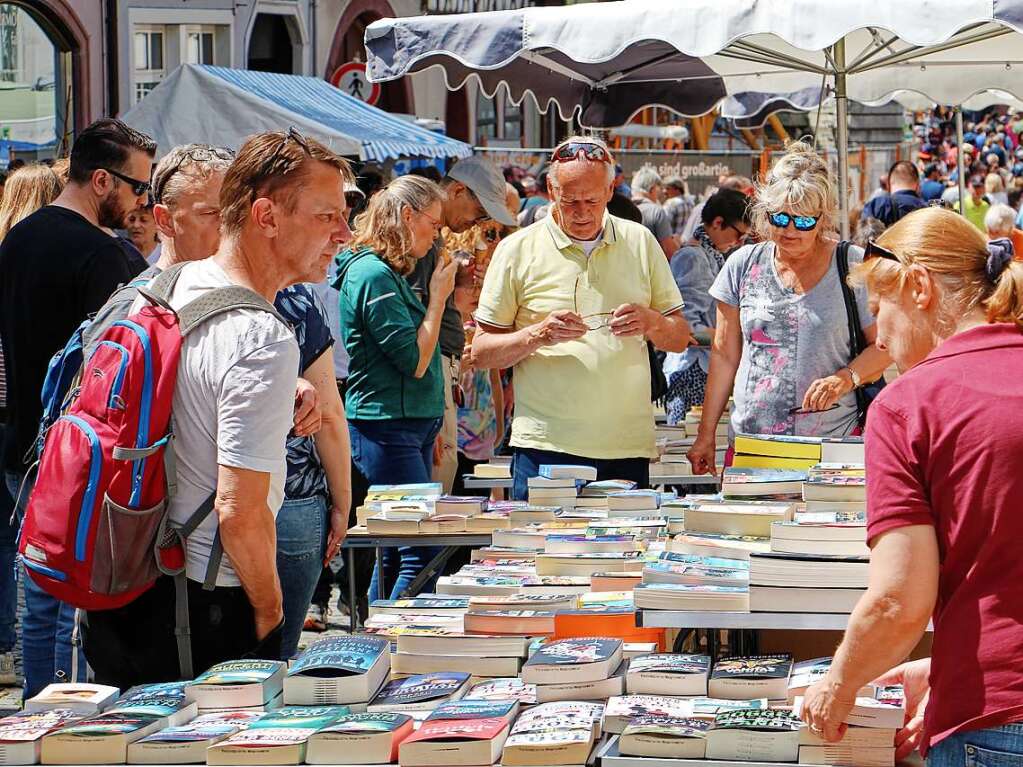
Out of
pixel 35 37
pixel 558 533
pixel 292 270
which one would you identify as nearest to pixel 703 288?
pixel 558 533

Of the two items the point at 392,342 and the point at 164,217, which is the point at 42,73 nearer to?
the point at 392,342

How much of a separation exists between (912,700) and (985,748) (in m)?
0.40

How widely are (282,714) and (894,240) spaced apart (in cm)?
138

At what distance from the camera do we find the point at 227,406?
2.89 metres

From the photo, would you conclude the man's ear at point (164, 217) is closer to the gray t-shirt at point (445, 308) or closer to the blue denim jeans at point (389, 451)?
the blue denim jeans at point (389, 451)

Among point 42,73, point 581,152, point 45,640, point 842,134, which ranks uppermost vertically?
point 42,73

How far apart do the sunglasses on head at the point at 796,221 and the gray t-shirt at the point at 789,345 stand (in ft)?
0.57

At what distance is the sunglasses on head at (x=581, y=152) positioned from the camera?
5.20 m

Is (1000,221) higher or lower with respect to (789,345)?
higher

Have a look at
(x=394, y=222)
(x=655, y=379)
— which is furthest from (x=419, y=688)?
(x=394, y=222)

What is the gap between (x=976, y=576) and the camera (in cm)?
237

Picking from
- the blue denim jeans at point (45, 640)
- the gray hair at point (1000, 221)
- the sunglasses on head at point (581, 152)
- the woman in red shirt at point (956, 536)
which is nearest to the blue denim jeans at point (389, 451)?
the sunglasses on head at point (581, 152)

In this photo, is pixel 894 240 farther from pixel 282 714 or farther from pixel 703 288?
pixel 703 288

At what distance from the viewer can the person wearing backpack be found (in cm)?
291
